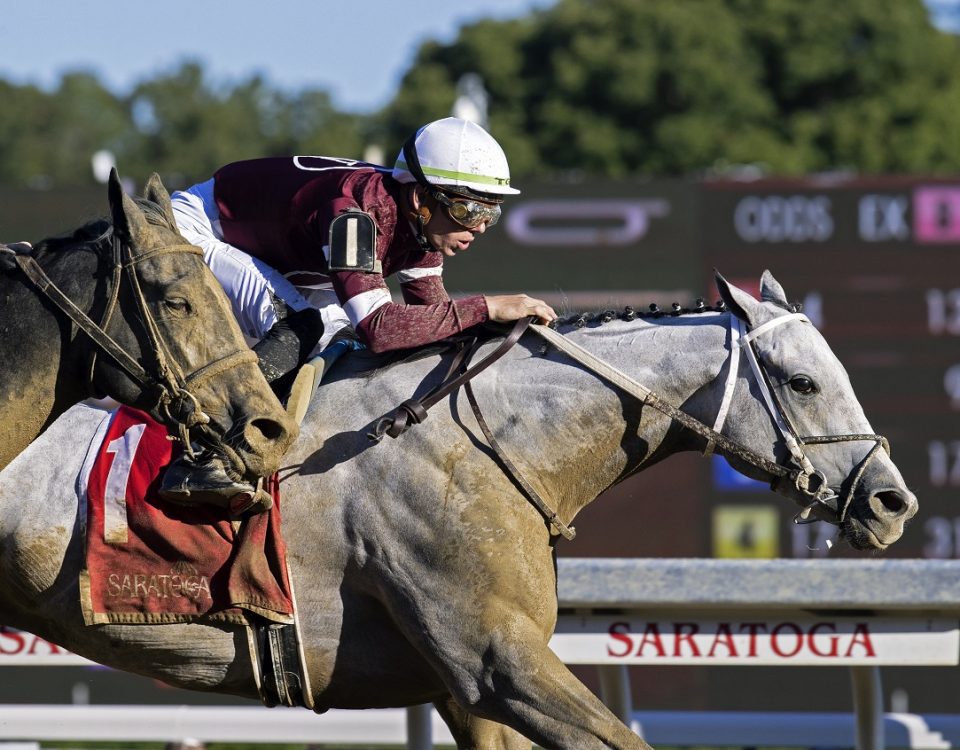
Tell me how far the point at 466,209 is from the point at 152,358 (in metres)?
1.08

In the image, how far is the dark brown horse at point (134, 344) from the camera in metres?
3.64

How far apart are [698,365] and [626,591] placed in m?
1.04

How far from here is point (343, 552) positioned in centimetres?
411

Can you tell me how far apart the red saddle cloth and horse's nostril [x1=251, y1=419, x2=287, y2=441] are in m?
0.44

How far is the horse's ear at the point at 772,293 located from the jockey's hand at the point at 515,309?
0.60m

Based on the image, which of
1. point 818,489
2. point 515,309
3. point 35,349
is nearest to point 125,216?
point 35,349

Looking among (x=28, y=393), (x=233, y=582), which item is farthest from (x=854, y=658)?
(x=28, y=393)

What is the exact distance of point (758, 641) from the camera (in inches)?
198

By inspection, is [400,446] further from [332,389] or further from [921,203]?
[921,203]

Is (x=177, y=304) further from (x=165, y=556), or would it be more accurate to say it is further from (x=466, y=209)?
(x=466, y=209)

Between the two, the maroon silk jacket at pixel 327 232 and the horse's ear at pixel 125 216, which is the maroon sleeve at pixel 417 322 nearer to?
the maroon silk jacket at pixel 327 232


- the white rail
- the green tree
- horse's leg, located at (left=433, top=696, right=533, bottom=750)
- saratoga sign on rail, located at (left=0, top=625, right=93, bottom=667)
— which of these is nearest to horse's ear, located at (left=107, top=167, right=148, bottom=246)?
horse's leg, located at (left=433, top=696, right=533, bottom=750)

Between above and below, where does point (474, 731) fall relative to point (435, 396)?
below

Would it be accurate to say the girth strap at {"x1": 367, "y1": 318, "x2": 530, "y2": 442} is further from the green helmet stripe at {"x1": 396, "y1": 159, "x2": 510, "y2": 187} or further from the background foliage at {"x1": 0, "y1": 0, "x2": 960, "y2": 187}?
the background foliage at {"x1": 0, "y1": 0, "x2": 960, "y2": 187}
